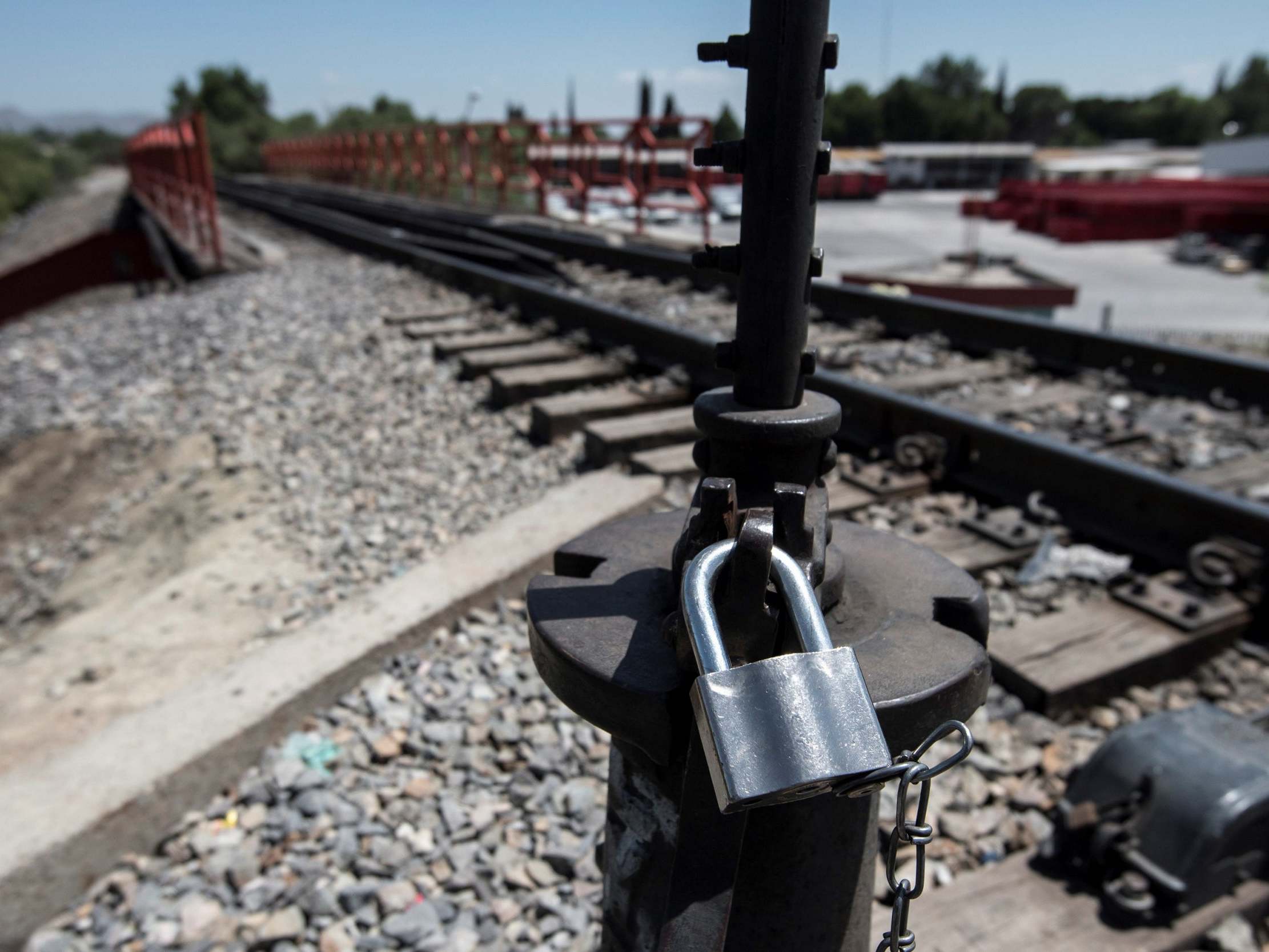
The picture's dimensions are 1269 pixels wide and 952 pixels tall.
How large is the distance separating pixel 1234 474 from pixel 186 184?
11720mm

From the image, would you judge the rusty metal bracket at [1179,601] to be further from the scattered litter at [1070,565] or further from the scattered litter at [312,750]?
the scattered litter at [312,750]

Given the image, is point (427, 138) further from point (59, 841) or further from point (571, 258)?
point (59, 841)

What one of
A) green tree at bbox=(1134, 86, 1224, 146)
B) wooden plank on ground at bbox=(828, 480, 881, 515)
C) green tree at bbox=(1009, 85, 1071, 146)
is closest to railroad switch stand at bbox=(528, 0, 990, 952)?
wooden plank on ground at bbox=(828, 480, 881, 515)

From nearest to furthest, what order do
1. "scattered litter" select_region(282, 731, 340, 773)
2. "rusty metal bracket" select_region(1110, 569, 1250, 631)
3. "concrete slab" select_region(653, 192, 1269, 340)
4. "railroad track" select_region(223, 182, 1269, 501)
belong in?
"scattered litter" select_region(282, 731, 340, 773), "rusty metal bracket" select_region(1110, 569, 1250, 631), "railroad track" select_region(223, 182, 1269, 501), "concrete slab" select_region(653, 192, 1269, 340)

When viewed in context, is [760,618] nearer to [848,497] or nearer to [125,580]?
[848,497]

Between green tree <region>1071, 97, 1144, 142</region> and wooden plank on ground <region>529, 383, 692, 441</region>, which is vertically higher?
green tree <region>1071, 97, 1144, 142</region>

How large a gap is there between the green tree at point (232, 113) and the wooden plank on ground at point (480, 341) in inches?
1550

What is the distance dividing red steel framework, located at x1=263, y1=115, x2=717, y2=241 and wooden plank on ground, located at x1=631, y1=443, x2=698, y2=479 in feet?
16.4

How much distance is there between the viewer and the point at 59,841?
80.7 inches

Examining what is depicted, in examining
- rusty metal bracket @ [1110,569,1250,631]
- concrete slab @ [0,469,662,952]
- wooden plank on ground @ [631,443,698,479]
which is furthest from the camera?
wooden plank on ground @ [631,443,698,479]

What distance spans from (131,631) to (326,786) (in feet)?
5.98

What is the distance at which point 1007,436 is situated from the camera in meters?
3.64

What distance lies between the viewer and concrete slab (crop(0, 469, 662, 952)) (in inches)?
81.1

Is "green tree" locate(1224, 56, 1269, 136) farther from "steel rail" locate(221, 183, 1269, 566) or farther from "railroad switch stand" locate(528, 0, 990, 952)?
"railroad switch stand" locate(528, 0, 990, 952)
